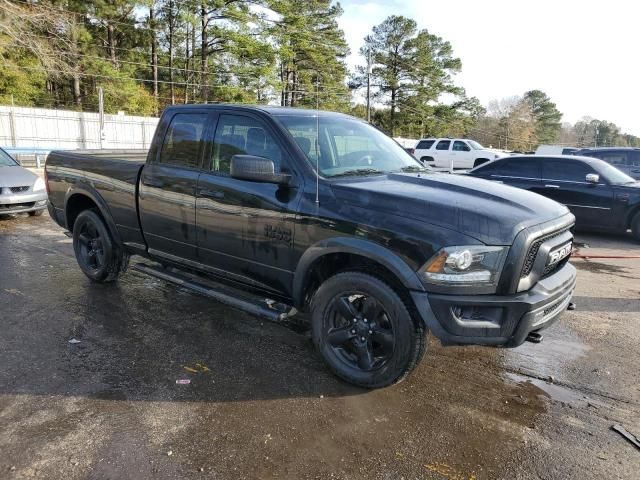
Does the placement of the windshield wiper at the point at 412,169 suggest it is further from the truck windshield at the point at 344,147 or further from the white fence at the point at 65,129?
the white fence at the point at 65,129

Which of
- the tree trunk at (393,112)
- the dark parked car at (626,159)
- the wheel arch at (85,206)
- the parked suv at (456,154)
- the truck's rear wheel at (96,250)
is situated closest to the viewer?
the wheel arch at (85,206)

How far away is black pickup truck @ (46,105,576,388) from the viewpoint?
2.97 metres

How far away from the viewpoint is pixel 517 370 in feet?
12.7

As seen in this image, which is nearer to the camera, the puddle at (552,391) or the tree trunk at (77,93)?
the puddle at (552,391)

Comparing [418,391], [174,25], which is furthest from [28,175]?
[174,25]

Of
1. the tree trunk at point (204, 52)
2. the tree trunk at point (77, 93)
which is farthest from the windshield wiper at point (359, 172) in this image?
the tree trunk at point (77, 93)

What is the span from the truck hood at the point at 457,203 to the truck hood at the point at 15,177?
8.47 m

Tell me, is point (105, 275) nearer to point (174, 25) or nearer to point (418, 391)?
point (418, 391)

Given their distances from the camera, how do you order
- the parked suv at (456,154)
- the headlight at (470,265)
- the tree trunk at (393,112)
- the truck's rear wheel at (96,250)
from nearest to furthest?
the headlight at (470,265), the truck's rear wheel at (96,250), the parked suv at (456,154), the tree trunk at (393,112)

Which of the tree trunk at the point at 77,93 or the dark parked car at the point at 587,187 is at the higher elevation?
the tree trunk at the point at 77,93

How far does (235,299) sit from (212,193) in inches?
36.7

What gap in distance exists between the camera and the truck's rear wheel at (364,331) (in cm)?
321

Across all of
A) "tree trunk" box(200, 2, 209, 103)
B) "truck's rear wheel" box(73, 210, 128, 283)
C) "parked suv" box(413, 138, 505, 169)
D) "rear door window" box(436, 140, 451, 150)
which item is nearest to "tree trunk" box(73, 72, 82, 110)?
"tree trunk" box(200, 2, 209, 103)

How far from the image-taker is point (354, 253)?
329 centimetres
